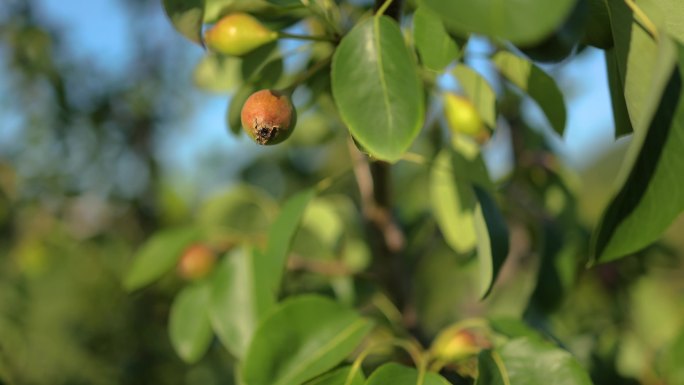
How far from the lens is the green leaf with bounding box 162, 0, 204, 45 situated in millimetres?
850

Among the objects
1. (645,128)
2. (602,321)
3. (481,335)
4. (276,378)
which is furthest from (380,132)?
(602,321)

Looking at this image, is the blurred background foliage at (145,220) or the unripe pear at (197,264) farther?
the blurred background foliage at (145,220)

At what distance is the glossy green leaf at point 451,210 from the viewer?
1.23 metres

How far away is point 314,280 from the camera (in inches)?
68.5

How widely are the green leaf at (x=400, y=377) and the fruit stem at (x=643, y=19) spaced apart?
0.46 meters

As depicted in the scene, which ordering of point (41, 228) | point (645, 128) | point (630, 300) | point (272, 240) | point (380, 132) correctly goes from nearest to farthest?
point (645, 128), point (380, 132), point (272, 240), point (630, 300), point (41, 228)

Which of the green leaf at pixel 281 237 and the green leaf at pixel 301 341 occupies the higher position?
the green leaf at pixel 281 237

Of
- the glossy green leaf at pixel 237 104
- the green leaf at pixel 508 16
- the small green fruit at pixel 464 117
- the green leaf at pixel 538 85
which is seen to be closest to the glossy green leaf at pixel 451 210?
the small green fruit at pixel 464 117

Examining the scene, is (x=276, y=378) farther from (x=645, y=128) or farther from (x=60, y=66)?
(x=60, y=66)

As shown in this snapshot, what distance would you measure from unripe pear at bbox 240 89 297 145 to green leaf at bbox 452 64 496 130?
0.35 metres

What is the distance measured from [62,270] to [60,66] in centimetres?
101

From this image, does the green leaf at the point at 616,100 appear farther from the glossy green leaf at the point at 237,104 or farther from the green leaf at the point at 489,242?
the glossy green leaf at the point at 237,104

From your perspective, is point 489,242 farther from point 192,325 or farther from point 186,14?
point 192,325

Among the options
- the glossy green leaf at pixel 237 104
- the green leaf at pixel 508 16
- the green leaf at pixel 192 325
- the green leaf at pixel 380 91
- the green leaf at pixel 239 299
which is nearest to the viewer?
the green leaf at pixel 508 16
